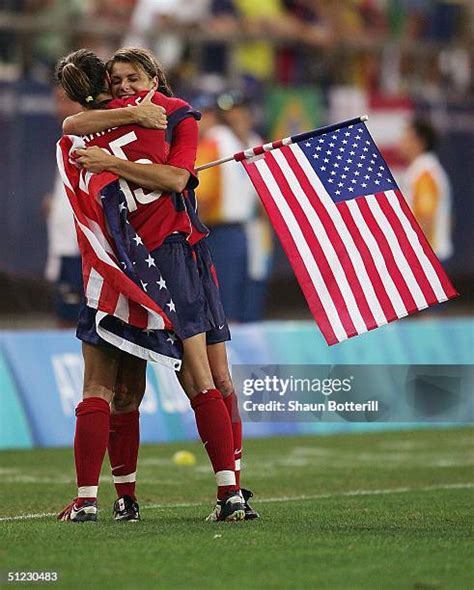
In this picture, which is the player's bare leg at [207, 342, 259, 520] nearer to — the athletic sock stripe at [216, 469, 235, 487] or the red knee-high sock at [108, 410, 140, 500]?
the athletic sock stripe at [216, 469, 235, 487]

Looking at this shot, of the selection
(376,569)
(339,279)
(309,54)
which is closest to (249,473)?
(339,279)

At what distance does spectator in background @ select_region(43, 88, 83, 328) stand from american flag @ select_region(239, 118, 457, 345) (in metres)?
6.52

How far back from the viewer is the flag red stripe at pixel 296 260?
830 cm

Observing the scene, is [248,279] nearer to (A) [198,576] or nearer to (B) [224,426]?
(B) [224,426]

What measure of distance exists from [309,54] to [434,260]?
10.6 metres

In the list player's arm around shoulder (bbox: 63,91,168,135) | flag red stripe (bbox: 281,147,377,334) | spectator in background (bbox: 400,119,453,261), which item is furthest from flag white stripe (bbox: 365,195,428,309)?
spectator in background (bbox: 400,119,453,261)

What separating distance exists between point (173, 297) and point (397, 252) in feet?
4.12

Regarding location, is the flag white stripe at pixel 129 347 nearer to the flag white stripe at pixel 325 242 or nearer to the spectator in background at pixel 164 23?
the flag white stripe at pixel 325 242

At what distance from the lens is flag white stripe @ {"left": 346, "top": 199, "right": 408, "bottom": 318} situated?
27.5 feet

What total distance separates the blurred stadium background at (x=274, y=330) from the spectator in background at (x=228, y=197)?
12.0 inches

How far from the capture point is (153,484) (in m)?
10.6

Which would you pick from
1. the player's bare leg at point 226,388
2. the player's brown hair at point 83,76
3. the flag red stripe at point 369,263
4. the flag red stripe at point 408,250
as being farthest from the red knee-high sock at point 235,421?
the player's brown hair at point 83,76

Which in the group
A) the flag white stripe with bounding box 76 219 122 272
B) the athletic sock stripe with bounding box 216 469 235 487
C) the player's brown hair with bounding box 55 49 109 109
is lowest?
the athletic sock stripe with bounding box 216 469 235 487

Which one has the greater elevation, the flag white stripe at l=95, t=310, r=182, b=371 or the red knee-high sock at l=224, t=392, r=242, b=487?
the flag white stripe at l=95, t=310, r=182, b=371
